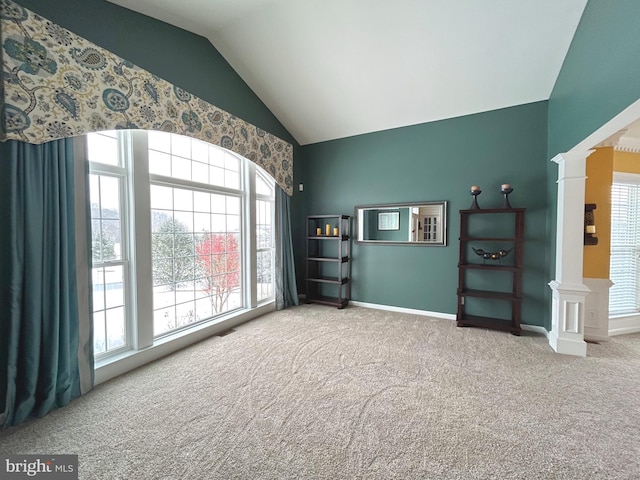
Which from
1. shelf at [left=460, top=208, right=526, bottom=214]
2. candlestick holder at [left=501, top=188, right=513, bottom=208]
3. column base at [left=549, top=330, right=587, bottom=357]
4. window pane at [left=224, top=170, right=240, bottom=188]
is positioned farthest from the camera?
window pane at [left=224, top=170, right=240, bottom=188]

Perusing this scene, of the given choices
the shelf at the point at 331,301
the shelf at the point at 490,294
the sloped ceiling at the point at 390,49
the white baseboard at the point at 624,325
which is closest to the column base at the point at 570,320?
the shelf at the point at 490,294

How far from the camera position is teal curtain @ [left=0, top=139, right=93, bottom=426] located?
5.49ft

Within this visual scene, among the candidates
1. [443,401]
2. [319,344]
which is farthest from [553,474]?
→ [319,344]

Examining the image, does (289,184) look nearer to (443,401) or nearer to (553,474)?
(443,401)

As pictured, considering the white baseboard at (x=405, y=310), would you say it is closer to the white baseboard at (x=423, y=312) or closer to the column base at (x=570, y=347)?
the white baseboard at (x=423, y=312)

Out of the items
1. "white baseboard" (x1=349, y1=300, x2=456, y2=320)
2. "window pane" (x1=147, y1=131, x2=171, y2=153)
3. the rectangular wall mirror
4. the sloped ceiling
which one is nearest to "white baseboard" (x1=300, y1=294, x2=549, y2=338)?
"white baseboard" (x1=349, y1=300, x2=456, y2=320)

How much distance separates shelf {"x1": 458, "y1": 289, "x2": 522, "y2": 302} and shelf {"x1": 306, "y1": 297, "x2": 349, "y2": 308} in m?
1.71

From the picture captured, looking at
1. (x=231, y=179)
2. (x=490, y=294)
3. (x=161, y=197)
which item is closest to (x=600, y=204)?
(x=490, y=294)

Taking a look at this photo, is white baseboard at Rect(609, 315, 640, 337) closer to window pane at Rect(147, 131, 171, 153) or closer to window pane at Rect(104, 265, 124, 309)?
window pane at Rect(104, 265, 124, 309)

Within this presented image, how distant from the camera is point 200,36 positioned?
114 inches

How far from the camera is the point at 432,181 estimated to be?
375 cm

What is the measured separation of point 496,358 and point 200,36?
4671mm

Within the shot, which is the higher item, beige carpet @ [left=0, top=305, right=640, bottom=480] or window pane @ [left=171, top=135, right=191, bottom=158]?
window pane @ [left=171, top=135, right=191, bottom=158]

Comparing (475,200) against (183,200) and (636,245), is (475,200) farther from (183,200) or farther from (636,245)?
(183,200)
